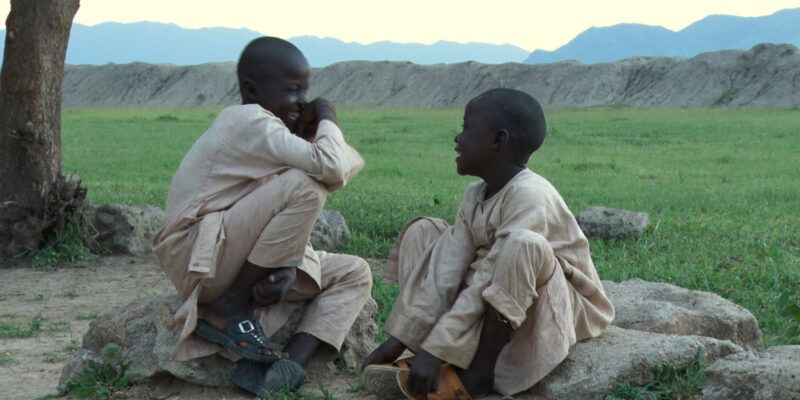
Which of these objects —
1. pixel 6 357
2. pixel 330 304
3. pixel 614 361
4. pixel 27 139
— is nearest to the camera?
pixel 614 361

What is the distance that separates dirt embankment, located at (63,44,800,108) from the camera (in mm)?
35219

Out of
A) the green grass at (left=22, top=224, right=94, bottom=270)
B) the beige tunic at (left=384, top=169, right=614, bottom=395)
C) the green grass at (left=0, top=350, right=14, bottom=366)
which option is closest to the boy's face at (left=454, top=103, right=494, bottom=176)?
the beige tunic at (left=384, top=169, right=614, bottom=395)

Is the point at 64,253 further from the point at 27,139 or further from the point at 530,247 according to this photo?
the point at 530,247

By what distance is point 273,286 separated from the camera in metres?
4.09

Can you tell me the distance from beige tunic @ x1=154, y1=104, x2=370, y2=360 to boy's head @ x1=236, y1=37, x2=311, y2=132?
0.44 ft

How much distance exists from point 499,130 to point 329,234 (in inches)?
143

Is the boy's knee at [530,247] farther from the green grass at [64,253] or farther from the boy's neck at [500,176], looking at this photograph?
the green grass at [64,253]

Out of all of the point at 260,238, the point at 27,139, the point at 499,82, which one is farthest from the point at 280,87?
the point at 499,82

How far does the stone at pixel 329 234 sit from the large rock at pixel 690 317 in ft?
9.55

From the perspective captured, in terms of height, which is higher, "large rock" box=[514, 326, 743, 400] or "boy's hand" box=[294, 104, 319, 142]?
"boy's hand" box=[294, 104, 319, 142]

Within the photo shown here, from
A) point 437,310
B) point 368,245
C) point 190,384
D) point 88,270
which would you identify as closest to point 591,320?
point 437,310

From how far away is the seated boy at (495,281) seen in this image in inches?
145

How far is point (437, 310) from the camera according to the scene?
3.92 meters

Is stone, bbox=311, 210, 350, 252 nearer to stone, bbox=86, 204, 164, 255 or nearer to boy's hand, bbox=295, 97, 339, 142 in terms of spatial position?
stone, bbox=86, 204, 164, 255
